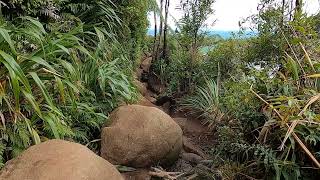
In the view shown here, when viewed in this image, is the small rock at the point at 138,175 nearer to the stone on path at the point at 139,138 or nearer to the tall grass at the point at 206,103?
the stone on path at the point at 139,138

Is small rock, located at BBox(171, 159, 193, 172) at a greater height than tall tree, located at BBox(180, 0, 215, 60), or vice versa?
tall tree, located at BBox(180, 0, 215, 60)

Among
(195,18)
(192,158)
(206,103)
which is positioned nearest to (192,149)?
(192,158)

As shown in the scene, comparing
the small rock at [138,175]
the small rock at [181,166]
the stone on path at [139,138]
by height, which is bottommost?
the small rock at [181,166]

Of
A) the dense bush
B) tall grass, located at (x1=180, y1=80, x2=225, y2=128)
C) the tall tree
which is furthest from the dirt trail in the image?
the tall tree

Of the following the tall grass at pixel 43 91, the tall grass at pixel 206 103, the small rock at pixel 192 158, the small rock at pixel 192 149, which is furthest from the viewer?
the tall grass at pixel 206 103

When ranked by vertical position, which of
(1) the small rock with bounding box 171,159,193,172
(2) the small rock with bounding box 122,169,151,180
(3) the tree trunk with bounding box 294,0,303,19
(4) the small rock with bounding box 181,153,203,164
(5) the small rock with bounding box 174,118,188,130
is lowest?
(1) the small rock with bounding box 171,159,193,172

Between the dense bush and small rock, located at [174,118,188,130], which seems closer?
the dense bush

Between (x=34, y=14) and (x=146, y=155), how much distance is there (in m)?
1.76

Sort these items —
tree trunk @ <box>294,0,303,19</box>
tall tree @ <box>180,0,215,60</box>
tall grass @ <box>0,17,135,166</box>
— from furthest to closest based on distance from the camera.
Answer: tall tree @ <box>180,0,215,60</box>, tree trunk @ <box>294,0,303,19</box>, tall grass @ <box>0,17,135,166</box>

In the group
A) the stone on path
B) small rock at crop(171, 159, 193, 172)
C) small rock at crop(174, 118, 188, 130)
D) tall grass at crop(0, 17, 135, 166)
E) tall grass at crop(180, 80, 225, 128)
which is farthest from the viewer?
small rock at crop(174, 118, 188, 130)

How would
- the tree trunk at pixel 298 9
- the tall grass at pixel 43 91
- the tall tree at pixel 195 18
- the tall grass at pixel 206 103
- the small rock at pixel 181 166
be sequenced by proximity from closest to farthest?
the tall grass at pixel 43 91 < the tree trunk at pixel 298 9 < the small rock at pixel 181 166 < the tall grass at pixel 206 103 < the tall tree at pixel 195 18

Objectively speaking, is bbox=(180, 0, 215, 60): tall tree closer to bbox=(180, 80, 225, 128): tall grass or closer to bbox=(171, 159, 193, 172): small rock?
bbox=(180, 80, 225, 128): tall grass

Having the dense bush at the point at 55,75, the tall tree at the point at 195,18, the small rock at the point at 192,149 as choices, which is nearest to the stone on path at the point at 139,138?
the dense bush at the point at 55,75

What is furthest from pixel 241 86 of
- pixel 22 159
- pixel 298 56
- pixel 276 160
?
pixel 22 159
